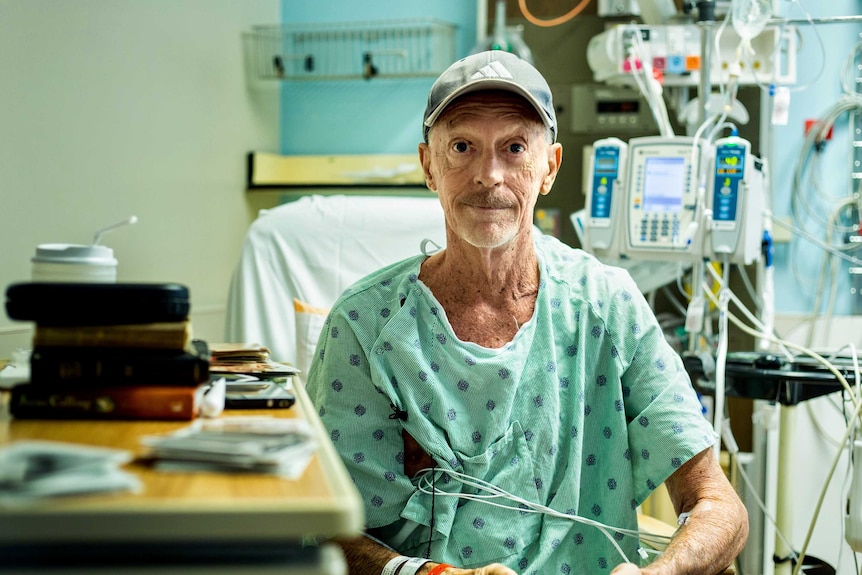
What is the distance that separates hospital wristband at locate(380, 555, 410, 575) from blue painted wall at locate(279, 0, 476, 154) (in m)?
2.57

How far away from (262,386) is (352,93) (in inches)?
107

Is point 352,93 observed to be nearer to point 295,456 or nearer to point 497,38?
point 497,38

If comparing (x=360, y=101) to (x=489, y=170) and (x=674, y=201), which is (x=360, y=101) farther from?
(x=489, y=170)

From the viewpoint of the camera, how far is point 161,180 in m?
2.98

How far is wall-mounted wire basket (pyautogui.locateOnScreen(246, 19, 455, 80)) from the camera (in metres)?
3.64

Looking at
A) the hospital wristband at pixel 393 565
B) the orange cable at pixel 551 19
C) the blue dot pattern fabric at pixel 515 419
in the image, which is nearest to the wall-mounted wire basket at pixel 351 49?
the orange cable at pixel 551 19

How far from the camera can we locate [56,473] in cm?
76

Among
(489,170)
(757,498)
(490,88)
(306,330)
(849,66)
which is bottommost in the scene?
(757,498)

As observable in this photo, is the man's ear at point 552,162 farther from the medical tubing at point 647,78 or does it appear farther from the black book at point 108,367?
the medical tubing at point 647,78

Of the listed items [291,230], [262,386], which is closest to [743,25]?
[291,230]

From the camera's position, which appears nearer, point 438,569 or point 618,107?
point 438,569

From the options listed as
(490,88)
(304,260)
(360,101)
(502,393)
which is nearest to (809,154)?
(360,101)

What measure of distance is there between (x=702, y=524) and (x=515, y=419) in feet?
1.10


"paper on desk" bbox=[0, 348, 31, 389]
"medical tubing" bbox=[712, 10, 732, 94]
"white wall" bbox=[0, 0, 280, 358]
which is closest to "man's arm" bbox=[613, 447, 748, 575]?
"paper on desk" bbox=[0, 348, 31, 389]
